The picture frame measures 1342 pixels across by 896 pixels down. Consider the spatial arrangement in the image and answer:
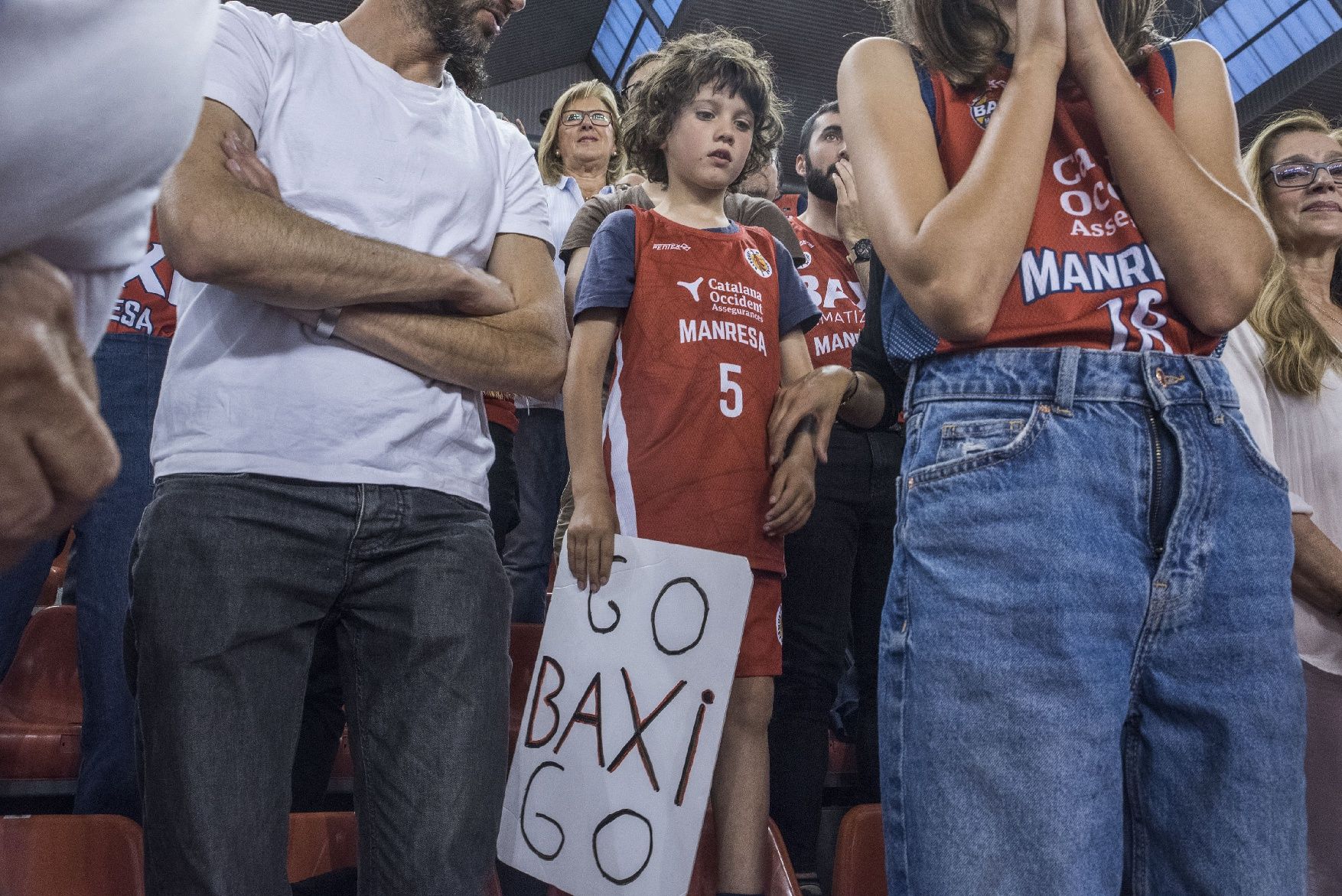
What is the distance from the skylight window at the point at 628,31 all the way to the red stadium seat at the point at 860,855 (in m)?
9.38

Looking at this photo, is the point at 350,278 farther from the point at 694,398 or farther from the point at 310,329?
the point at 694,398

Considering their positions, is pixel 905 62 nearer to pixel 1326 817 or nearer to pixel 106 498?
pixel 1326 817

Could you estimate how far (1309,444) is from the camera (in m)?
2.01

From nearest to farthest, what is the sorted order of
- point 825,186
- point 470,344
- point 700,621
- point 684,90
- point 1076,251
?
point 1076,251, point 470,344, point 700,621, point 684,90, point 825,186

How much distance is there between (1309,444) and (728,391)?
1081 millimetres

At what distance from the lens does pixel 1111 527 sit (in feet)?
2.90

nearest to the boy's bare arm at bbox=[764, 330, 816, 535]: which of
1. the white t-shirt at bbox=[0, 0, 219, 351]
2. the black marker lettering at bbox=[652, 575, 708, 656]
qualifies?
the black marker lettering at bbox=[652, 575, 708, 656]

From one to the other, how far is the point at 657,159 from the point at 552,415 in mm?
717

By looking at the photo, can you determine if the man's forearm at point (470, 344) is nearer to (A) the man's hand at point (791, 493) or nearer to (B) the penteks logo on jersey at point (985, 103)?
(A) the man's hand at point (791, 493)

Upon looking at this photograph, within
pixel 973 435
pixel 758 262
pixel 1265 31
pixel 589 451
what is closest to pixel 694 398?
pixel 589 451

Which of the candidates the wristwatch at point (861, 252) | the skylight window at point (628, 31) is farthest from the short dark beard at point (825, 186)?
the skylight window at point (628, 31)

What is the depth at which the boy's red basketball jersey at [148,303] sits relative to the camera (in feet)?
7.24

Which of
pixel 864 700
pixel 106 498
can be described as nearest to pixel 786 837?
pixel 864 700

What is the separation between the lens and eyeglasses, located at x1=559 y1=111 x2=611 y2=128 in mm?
3686
